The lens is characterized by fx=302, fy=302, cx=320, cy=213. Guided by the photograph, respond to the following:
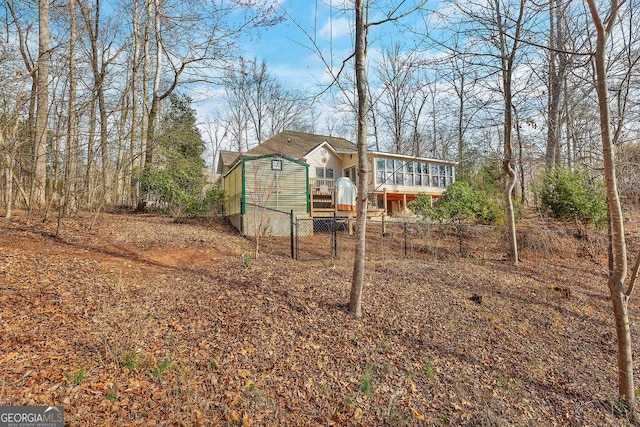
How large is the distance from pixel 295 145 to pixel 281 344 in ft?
58.6

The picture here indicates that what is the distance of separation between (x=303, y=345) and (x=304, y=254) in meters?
4.58

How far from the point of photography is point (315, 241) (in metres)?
10.2

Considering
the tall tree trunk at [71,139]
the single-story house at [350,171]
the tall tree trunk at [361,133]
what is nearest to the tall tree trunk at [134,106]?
the tall tree trunk at [71,139]

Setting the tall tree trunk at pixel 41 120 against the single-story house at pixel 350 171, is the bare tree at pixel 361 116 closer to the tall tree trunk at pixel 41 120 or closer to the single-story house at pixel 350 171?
the tall tree trunk at pixel 41 120

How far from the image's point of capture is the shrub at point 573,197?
944 cm

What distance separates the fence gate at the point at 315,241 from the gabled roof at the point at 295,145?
24.1 feet

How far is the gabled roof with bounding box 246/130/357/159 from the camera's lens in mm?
18953

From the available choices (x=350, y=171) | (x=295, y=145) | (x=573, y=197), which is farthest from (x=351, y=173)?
(x=573, y=197)

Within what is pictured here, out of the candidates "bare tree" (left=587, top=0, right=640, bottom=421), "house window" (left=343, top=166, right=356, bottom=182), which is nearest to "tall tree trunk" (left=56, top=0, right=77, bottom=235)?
"bare tree" (left=587, top=0, right=640, bottom=421)

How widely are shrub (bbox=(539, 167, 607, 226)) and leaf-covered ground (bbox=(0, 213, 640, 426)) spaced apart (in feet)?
13.7

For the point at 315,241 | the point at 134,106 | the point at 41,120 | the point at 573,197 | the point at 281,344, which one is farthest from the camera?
the point at 315,241

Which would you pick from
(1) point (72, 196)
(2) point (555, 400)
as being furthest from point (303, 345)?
(1) point (72, 196)

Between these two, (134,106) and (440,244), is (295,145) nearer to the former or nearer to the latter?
(134,106)

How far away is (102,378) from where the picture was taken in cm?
260
